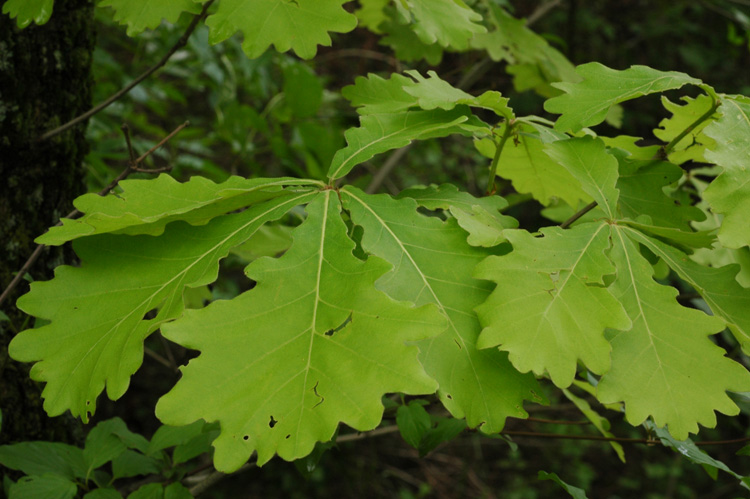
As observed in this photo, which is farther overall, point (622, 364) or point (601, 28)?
point (601, 28)

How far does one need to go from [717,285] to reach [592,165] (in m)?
0.25

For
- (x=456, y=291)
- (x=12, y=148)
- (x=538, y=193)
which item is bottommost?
(x=538, y=193)

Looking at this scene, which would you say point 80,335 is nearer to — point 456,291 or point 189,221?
point 189,221

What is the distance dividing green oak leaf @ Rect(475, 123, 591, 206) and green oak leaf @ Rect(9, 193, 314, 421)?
0.58 meters

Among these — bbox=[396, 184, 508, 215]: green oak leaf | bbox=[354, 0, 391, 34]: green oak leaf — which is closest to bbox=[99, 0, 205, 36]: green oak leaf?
bbox=[396, 184, 508, 215]: green oak leaf

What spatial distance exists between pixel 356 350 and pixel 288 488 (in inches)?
132

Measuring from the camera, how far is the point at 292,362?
70cm

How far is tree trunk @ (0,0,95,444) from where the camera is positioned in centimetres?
120

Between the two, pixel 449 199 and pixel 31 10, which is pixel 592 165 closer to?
pixel 449 199

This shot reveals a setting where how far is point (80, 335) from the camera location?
2.59 feet

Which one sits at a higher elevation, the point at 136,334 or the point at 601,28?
the point at 136,334

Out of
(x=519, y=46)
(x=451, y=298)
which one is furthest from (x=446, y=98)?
(x=519, y=46)

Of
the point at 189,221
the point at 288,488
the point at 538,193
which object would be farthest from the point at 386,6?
the point at 288,488

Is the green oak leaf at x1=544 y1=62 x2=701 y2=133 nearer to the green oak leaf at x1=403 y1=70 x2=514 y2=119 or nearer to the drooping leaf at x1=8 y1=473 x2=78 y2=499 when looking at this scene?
the green oak leaf at x1=403 y1=70 x2=514 y2=119
